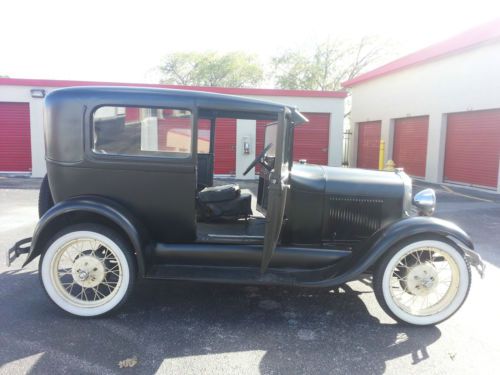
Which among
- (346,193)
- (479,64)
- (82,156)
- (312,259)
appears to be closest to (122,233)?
(82,156)

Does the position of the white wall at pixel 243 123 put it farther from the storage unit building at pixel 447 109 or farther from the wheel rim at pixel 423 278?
the wheel rim at pixel 423 278

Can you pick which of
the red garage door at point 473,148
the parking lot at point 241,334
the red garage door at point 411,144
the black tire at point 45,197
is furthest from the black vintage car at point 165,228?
the red garage door at point 411,144

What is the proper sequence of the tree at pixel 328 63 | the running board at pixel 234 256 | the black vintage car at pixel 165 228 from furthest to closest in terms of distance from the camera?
the tree at pixel 328 63
the running board at pixel 234 256
the black vintage car at pixel 165 228

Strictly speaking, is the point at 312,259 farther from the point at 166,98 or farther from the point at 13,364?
the point at 13,364

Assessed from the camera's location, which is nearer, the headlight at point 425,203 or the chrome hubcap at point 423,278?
the chrome hubcap at point 423,278

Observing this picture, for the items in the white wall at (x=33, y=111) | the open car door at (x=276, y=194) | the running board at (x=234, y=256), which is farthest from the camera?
the white wall at (x=33, y=111)

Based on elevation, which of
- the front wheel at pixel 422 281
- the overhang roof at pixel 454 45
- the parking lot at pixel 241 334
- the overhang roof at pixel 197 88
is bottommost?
the parking lot at pixel 241 334

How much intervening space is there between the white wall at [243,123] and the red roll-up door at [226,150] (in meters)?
0.17

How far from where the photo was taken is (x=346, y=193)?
3.33 meters

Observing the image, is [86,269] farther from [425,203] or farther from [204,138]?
[425,203]

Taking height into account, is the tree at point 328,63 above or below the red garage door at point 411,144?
above

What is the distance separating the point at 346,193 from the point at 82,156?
7.28ft

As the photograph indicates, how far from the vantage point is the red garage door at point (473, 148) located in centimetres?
1062

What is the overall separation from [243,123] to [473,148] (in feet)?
22.8
